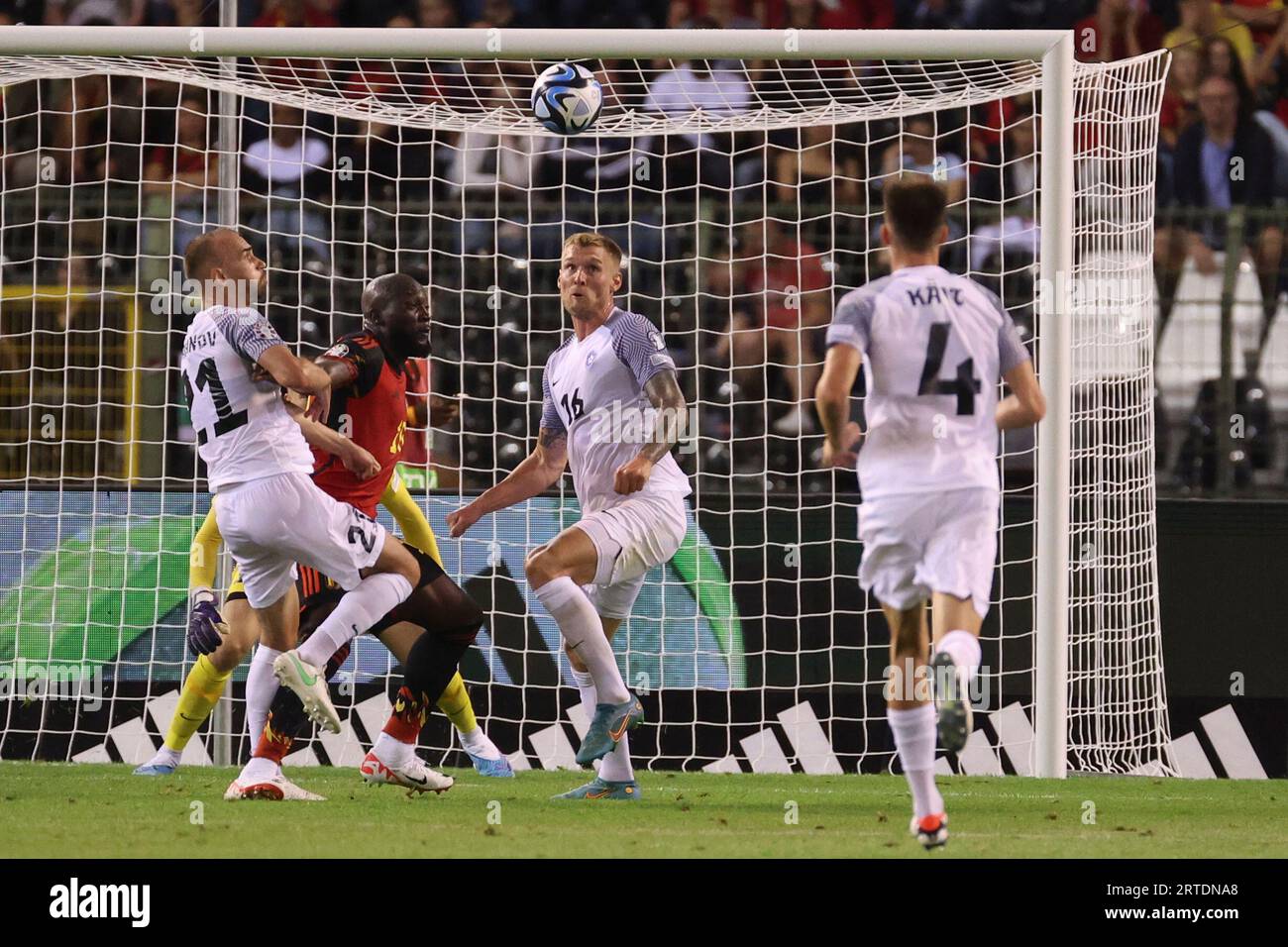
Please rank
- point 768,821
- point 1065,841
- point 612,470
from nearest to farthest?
point 1065,841, point 768,821, point 612,470

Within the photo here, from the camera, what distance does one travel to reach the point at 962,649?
476 centimetres

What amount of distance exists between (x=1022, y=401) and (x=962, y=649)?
814mm

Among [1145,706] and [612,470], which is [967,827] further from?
[1145,706]

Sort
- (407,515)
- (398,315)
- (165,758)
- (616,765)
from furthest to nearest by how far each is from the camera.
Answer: (407,515), (165,758), (398,315), (616,765)

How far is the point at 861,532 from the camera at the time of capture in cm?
513

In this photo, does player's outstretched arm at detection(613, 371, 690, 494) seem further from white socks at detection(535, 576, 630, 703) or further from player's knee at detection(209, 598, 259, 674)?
player's knee at detection(209, 598, 259, 674)

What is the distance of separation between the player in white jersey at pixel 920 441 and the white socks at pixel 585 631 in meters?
1.38

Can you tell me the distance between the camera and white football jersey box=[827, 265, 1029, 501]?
16.5ft

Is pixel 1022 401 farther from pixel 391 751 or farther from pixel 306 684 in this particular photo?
pixel 391 751

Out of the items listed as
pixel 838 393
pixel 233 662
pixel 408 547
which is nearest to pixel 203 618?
pixel 233 662

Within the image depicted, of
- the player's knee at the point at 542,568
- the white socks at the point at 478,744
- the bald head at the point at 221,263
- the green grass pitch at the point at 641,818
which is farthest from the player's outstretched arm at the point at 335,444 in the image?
the white socks at the point at 478,744

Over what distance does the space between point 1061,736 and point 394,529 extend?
10.9ft

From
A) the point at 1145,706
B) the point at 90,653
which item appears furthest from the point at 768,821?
the point at 90,653

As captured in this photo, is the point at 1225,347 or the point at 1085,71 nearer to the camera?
the point at 1085,71
